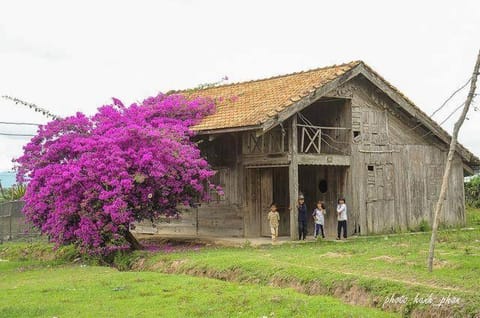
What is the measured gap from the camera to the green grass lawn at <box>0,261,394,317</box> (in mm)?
10125

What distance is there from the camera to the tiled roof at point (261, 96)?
19156 millimetres

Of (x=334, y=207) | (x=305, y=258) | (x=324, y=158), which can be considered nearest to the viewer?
(x=305, y=258)

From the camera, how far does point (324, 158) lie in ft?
67.8

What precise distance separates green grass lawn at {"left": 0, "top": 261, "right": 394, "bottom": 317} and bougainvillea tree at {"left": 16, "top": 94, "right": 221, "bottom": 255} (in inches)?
120

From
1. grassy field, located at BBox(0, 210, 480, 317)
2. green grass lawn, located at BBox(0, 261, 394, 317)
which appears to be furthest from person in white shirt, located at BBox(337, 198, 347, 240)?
green grass lawn, located at BBox(0, 261, 394, 317)

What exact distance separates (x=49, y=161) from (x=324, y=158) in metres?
8.63

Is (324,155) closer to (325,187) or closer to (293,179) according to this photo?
(293,179)

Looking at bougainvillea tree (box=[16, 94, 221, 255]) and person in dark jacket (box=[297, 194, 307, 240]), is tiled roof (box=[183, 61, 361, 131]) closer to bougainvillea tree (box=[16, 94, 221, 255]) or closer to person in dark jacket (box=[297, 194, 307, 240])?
bougainvillea tree (box=[16, 94, 221, 255])

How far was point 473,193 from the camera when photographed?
37.6 m

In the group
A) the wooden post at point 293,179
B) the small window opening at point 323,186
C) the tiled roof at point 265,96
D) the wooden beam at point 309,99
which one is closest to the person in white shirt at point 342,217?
the wooden post at point 293,179

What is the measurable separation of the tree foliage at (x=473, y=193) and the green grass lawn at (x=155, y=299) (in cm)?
2753

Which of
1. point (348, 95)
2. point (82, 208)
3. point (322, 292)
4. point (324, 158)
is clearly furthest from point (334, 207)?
point (322, 292)

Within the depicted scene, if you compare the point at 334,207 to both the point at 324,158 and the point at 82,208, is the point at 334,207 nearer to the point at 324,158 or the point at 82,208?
the point at 324,158

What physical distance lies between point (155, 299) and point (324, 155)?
1065 centimetres
